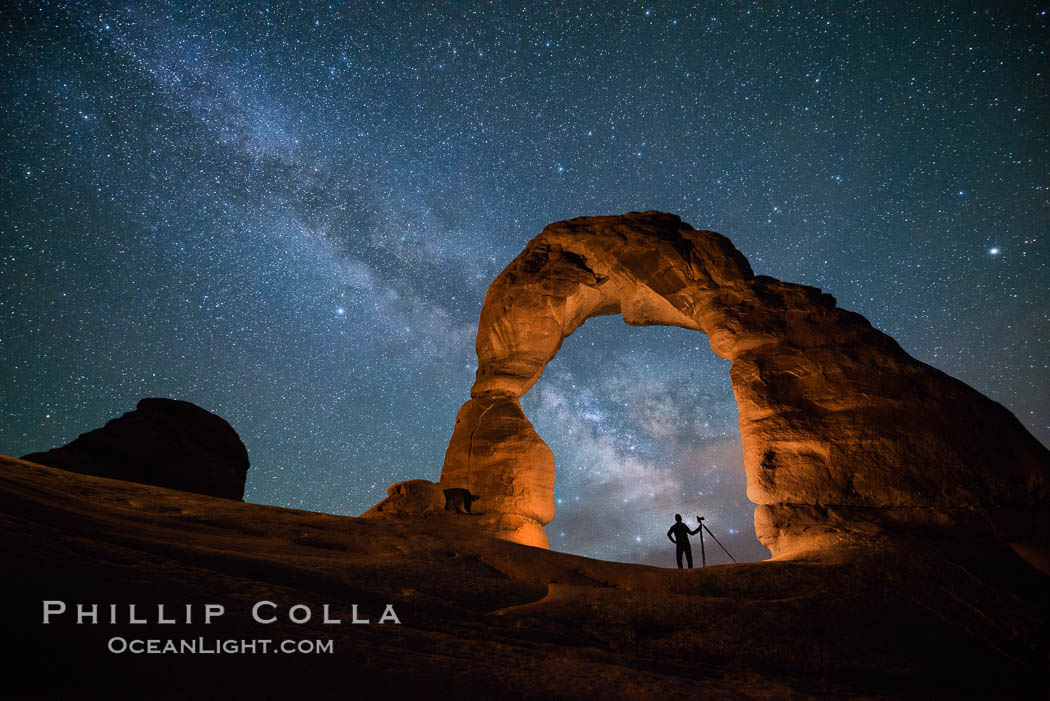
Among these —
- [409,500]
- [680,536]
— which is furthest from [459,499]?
[680,536]

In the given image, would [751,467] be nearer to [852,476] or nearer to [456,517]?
[852,476]

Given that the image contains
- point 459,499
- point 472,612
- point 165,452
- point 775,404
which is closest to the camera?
point 472,612

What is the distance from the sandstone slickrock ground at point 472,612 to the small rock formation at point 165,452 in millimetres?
7758

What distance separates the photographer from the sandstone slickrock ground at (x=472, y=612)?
93.8 inches

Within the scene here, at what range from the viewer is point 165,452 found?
13.6 meters

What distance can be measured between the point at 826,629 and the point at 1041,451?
6334 millimetres

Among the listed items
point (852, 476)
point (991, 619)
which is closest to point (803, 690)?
point (991, 619)

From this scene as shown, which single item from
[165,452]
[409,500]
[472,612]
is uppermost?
[165,452]

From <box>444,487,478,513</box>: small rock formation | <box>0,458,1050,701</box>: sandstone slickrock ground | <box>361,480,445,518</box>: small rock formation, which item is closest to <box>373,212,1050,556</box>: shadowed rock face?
<box>444,487,478,513</box>: small rock formation

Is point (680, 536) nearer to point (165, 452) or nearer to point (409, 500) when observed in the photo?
point (409, 500)

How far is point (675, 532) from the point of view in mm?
12445

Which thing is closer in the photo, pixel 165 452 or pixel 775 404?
pixel 775 404

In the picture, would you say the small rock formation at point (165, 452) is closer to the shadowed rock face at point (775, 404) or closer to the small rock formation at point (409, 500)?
the small rock formation at point (409, 500)

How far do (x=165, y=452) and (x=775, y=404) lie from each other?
52.4 ft
